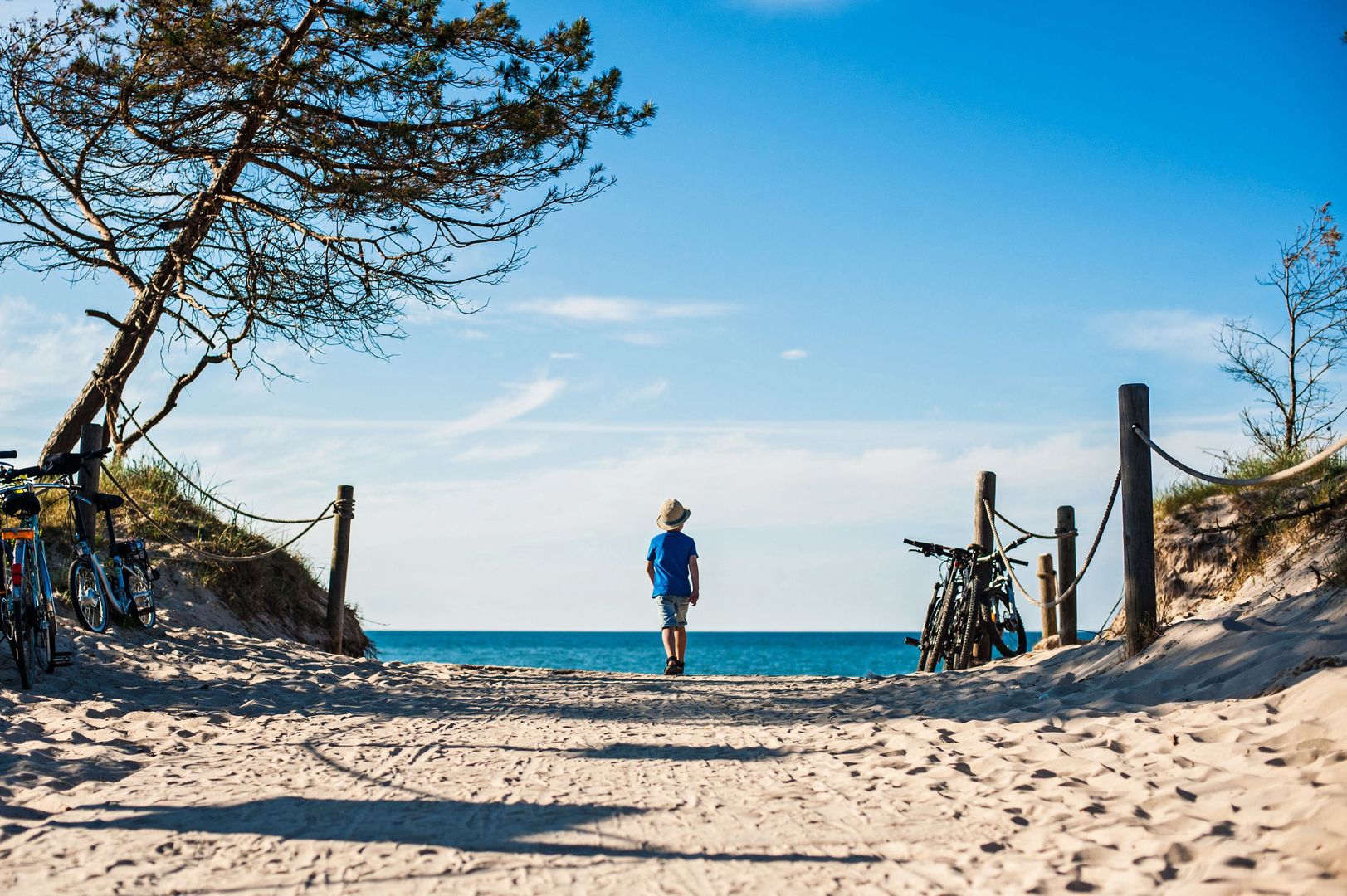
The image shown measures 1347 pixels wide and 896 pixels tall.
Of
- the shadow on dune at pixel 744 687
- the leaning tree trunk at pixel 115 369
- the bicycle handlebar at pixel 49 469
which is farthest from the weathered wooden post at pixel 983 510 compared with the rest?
the leaning tree trunk at pixel 115 369

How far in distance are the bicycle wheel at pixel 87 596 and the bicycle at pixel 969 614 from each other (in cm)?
851

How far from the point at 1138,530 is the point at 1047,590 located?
470 centimetres

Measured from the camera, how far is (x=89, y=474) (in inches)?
419

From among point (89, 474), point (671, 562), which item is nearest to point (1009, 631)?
point (671, 562)

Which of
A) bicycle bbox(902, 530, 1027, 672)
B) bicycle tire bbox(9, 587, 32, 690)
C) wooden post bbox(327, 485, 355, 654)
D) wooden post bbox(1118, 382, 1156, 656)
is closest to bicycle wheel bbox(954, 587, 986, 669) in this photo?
bicycle bbox(902, 530, 1027, 672)

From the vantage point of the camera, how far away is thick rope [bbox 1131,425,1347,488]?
18.6 ft

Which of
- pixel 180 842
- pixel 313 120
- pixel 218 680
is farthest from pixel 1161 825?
pixel 313 120

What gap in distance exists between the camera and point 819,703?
29.0 feet

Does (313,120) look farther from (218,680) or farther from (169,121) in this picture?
(218,680)

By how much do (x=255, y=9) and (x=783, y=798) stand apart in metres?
12.0

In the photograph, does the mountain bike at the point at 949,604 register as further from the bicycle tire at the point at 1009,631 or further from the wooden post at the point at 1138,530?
the wooden post at the point at 1138,530

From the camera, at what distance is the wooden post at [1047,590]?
496 inches

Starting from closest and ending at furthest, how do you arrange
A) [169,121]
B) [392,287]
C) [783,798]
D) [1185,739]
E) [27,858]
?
[27,858]
[783,798]
[1185,739]
[169,121]
[392,287]

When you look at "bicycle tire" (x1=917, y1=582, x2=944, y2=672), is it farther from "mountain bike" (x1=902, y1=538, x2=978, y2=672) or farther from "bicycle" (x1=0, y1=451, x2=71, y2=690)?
"bicycle" (x1=0, y1=451, x2=71, y2=690)
